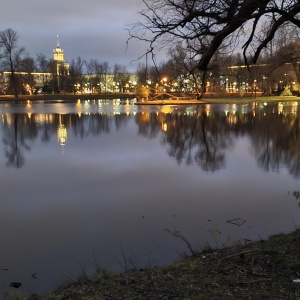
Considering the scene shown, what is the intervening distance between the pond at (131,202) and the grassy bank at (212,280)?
108 centimetres

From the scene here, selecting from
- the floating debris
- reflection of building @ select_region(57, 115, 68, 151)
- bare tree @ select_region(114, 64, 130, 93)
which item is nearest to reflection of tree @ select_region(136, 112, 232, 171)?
reflection of building @ select_region(57, 115, 68, 151)

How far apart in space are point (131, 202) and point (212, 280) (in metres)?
5.92

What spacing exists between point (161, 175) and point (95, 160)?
3949 mm

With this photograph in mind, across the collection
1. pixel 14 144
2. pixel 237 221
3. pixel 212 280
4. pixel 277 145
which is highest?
pixel 212 280

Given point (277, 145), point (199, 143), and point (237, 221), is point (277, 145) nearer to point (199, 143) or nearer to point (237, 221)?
point (199, 143)

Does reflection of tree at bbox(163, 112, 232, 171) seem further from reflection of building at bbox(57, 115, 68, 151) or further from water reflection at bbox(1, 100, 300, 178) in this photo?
reflection of building at bbox(57, 115, 68, 151)

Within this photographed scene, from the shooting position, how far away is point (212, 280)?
5.18 m

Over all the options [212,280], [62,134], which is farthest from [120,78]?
[212,280]

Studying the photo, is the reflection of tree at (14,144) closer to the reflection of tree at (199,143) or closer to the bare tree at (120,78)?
the reflection of tree at (199,143)

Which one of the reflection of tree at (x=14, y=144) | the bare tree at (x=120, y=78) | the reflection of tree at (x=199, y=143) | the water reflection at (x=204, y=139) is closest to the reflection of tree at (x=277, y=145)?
the water reflection at (x=204, y=139)

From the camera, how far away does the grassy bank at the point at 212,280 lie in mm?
4723

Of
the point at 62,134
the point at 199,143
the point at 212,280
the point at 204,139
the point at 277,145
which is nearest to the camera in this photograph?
the point at 212,280

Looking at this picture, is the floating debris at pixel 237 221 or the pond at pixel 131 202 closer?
the pond at pixel 131 202

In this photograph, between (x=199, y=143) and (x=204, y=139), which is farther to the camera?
(x=204, y=139)
